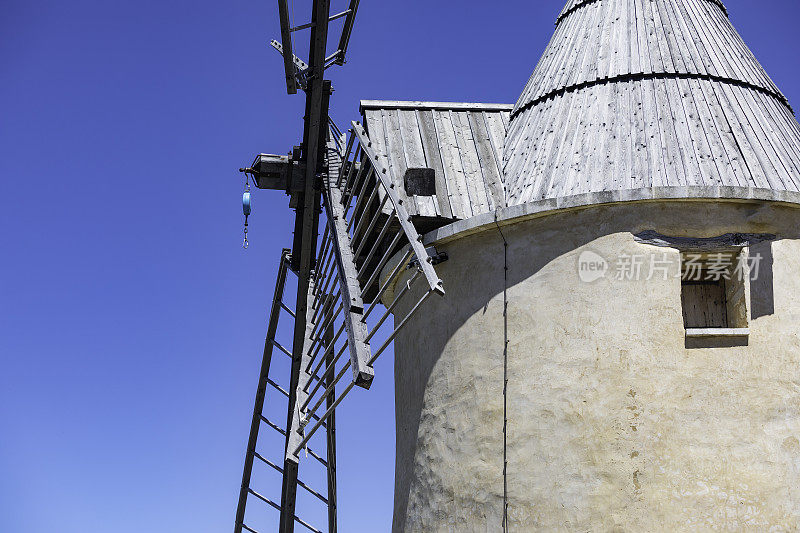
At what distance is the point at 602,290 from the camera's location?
446 inches

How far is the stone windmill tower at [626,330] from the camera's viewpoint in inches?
421

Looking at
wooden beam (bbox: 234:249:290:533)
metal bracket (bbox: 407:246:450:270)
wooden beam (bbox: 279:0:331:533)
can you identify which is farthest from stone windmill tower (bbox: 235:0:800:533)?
wooden beam (bbox: 234:249:290:533)

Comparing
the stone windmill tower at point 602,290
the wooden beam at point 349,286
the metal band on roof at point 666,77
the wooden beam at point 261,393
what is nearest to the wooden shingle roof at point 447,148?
the stone windmill tower at point 602,290

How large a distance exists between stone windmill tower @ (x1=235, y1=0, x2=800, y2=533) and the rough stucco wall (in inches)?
0.8

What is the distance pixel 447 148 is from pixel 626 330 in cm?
388

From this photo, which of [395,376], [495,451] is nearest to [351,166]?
[395,376]

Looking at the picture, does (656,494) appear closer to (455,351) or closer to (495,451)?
(495,451)

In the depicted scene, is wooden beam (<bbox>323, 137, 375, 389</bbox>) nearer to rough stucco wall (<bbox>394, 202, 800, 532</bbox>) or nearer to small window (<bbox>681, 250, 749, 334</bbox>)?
rough stucco wall (<bbox>394, 202, 800, 532</bbox>)

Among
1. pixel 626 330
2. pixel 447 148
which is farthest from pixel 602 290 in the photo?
pixel 447 148

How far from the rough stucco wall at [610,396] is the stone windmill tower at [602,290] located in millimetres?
21

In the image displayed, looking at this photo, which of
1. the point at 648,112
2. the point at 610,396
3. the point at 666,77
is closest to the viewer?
the point at 610,396

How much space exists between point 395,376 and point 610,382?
3580mm

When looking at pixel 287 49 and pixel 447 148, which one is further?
pixel 287 49

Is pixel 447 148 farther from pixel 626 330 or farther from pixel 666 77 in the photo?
pixel 626 330
